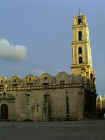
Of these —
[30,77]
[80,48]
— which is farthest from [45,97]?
[80,48]

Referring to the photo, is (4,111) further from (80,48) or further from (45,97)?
(80,48)

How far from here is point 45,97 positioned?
4653cm

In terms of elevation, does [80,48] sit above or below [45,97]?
above

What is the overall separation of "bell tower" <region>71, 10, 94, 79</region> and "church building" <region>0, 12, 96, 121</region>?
58.1 inches

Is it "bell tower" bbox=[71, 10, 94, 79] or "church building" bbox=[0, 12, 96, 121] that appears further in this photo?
"bell tower" bbox=[71, 10, 94, 79]

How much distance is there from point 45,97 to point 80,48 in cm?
1834

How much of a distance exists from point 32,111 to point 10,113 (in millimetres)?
5478

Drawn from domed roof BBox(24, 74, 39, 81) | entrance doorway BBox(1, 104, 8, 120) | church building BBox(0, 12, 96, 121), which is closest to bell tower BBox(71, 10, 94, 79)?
church building BBox(0, 12, 96, 121)

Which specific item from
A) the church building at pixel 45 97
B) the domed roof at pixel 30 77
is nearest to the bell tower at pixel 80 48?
the church building at pixel 45 97

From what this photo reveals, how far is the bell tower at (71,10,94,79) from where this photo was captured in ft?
180

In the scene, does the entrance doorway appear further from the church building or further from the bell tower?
the bell tower

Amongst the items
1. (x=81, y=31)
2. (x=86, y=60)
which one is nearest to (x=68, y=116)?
(x=86, y=60)

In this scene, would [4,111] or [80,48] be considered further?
[80,48]

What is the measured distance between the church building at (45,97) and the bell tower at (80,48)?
4.84 ft
